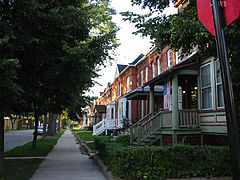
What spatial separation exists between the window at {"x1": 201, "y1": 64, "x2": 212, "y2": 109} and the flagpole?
8.04 m

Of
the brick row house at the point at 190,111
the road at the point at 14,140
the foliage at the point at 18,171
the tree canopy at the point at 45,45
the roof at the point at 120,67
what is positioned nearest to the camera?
the tree canopy at the point at 45,45

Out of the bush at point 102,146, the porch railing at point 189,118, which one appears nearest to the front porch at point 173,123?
the porch railing at point 189,118

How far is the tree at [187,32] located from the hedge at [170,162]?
165 cm

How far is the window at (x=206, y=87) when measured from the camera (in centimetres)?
1031

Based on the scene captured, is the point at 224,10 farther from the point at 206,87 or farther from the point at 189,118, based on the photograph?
the point at 189,118

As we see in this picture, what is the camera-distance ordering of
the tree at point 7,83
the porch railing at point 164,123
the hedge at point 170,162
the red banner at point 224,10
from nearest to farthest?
the red banner at point 224,10 → the tree at point 7,83 → the hedge at point 170,162 → the porch railing at point 164,123

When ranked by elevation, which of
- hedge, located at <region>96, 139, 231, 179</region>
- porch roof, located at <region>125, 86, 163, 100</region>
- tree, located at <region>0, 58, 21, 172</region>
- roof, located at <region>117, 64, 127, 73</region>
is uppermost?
roof, located at <region>117, 64, 127, 73</region>

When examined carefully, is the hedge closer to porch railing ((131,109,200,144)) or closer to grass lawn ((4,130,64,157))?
porch railing ((131,109,200,144))

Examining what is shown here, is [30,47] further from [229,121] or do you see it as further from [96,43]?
[229,121]

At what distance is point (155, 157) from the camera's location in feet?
20.4

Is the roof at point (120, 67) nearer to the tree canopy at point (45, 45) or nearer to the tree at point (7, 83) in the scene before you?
the tree canopy at point (45, 45)

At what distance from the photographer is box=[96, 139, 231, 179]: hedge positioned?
612 cm

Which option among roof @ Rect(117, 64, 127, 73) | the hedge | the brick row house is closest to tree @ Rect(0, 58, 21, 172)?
the hedge

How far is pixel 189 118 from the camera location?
1068cm
